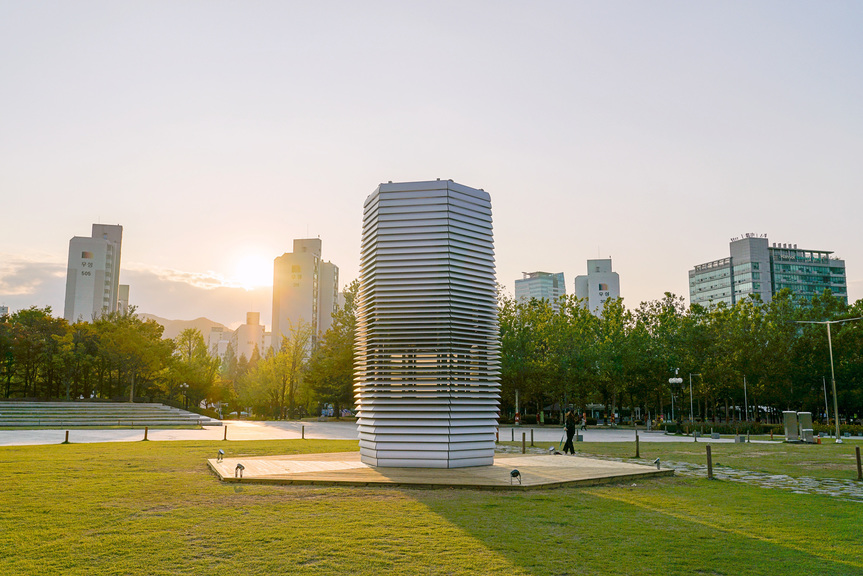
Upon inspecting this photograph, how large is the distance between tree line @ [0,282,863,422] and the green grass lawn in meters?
43.1

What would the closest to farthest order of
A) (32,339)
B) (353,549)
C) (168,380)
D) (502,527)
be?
(353,549) → (502,527) → (32,339) → (168,380)

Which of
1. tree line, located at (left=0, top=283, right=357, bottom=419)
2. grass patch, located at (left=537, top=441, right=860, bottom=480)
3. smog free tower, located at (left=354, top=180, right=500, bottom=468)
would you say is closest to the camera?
smog free tower, located at (left=354, top=180, right=500, bottom=468)

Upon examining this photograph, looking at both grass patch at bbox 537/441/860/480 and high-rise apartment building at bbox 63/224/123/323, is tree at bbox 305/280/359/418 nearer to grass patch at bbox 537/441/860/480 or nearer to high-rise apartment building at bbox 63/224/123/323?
grass patch at bbox 537/441/860/480

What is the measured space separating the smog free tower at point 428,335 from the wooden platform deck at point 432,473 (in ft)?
2.38

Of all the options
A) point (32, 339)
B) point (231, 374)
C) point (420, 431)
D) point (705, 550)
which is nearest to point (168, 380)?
point (32, 339)

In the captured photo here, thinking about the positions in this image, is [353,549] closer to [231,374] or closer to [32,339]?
[32,339]

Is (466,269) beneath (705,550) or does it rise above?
above

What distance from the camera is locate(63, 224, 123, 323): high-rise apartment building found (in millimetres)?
166625

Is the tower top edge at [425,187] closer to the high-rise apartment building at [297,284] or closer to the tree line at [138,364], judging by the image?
the tree line at [138,364]

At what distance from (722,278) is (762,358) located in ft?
327

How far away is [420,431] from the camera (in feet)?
49.9

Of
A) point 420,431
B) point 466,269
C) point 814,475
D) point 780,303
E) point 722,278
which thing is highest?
point 722,278

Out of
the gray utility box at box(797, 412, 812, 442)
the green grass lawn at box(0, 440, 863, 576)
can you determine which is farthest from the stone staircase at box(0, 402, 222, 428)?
the gray utility box at box(797, 412, 812, 442)

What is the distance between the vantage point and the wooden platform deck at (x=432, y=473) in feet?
42.0
